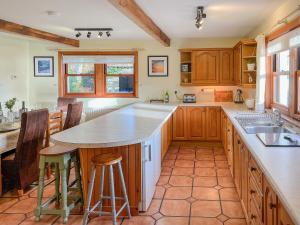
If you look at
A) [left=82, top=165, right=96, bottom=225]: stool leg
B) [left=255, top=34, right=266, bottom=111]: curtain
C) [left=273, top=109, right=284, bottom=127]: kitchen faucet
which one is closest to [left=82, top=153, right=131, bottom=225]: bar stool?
[left=82, top=165, right=96, bottom=225]: stool leg

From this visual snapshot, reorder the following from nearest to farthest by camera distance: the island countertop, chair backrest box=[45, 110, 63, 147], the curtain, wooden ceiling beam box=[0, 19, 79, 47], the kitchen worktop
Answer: the kitchen worktop < the island countertop < chair backrest box=[45, 110, 63, 147] < the curtain < wooden ceiling beam box=[0, 19, 79, 47]

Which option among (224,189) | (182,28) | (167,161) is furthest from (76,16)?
(224,189)

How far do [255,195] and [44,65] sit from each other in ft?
19.9

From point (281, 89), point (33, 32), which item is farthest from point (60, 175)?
point (33, 32)

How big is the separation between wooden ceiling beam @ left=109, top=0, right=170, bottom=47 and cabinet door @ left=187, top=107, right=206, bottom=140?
4.96 ft

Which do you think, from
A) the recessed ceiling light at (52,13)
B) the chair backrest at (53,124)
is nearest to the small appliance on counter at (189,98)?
the chair backrest at (53,124)

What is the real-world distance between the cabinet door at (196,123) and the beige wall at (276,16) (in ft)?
5.60

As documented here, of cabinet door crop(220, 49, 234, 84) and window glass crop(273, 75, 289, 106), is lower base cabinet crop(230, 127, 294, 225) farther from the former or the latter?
cabinet door crop(220, 49, 234, 84)

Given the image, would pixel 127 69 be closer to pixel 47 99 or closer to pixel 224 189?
pixel 47 99

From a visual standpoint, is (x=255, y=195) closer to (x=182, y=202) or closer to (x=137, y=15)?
(x=182, y=202)

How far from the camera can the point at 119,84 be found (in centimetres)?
743

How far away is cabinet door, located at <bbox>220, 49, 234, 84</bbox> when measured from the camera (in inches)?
265

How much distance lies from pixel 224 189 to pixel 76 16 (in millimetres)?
2996

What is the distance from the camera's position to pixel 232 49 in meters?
6.73
